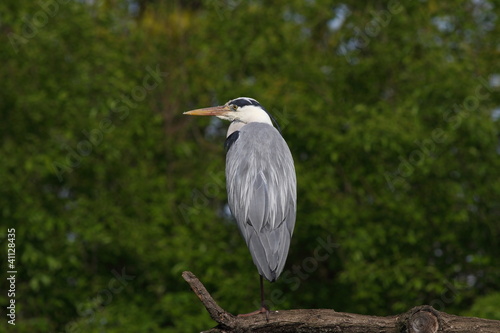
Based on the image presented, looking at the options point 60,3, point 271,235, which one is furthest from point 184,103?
point 271,235

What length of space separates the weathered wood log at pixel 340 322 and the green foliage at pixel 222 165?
6185 mm

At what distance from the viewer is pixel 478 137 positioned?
11.7m

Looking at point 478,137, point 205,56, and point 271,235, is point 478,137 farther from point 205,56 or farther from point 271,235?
point 271,235

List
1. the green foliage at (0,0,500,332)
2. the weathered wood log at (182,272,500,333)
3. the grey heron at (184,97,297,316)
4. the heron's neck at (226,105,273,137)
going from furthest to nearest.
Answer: the green foliage at (0,0,500,332)
the heron's neck at (226,105,273,137)
the grey heron at (184,97,297,316)
the weathered wood log at (182,272,500,333)

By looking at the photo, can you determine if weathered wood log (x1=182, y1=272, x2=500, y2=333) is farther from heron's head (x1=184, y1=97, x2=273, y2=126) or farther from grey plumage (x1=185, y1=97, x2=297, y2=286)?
heron's head (x1=184, y1=97, x2=273, y2=126)

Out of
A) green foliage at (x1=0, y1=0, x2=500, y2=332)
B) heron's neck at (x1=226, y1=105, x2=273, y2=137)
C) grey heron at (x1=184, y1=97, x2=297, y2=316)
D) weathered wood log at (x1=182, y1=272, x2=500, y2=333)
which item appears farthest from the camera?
green foliage at (x1=0, y1=0, x2=500, y2=332)

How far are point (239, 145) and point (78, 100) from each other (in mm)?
6653

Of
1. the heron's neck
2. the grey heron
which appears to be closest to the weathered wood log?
the grey heron

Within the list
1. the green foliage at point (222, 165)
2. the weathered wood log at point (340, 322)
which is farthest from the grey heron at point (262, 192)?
the green foliage at point (222, 165)

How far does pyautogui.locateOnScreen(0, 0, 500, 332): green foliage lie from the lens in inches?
471

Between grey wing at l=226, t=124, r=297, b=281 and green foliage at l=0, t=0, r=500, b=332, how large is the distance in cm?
489

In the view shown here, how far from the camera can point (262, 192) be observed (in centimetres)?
645

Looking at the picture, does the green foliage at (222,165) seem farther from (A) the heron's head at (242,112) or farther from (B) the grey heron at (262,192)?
(B) the grey heron at (262,192)

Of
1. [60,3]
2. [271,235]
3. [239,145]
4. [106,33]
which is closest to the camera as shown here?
[271,235]
